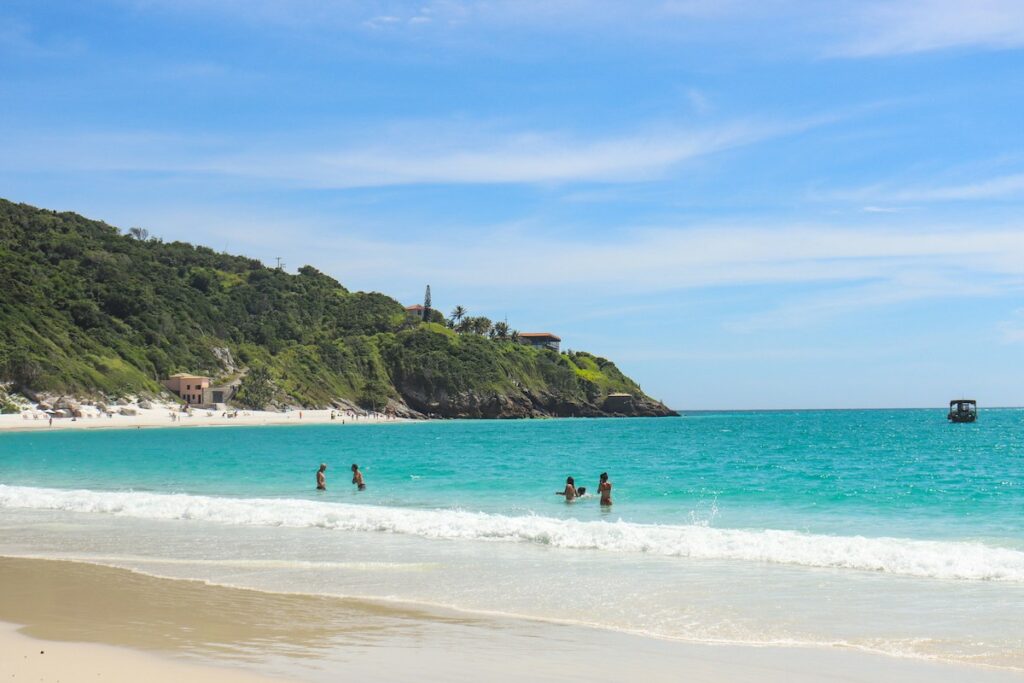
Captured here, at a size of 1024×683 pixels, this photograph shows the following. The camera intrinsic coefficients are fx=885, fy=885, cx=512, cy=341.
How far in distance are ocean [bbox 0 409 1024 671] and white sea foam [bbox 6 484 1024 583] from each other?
6cm

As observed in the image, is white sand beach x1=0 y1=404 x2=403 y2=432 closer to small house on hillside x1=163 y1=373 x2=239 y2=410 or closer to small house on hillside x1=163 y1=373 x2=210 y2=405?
small house on hillside x1=163 y1=373 x2=239 y2=410

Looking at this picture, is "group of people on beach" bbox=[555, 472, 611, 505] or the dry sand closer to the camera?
the dry sand

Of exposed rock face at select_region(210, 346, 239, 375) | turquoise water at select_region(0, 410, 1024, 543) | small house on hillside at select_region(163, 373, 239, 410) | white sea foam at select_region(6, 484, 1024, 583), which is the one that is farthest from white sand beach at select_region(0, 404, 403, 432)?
white sea foam at select_region(6, 484, 1024, 583)

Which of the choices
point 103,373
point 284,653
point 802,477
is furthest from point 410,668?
point 103,373

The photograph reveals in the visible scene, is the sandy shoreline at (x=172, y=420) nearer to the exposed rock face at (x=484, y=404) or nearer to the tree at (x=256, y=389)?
the tree at (x=256, y=389)

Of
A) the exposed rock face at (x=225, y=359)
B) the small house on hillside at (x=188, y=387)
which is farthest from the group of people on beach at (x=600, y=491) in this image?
the exposed rock face at (x=225, y=359)

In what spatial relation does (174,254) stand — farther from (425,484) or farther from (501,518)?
(501,518)

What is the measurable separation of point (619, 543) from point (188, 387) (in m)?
108

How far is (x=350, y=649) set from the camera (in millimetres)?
9742

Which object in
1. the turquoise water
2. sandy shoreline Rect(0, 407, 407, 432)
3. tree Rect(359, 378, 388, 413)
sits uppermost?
tree Rect(359, 378, 388, 413)

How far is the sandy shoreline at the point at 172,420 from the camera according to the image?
86688 mm

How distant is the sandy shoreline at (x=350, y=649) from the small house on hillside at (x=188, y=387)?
109 metres

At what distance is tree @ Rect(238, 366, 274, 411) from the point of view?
413ft

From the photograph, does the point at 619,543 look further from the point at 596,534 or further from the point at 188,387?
the point at 188,387
